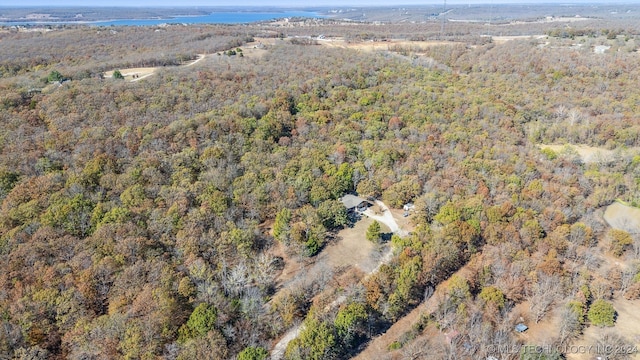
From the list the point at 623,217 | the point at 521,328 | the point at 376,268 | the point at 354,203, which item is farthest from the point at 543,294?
the point at 623,217

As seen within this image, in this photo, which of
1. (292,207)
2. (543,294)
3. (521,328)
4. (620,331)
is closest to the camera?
(620,331)

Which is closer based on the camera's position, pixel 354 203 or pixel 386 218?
pixel 386 218

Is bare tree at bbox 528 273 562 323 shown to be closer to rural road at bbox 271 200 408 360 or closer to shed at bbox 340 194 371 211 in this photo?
rural road at bbox 271 200 408 360

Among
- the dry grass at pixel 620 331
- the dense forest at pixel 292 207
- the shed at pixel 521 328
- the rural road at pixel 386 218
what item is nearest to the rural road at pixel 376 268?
the rural road at pixel 386 218

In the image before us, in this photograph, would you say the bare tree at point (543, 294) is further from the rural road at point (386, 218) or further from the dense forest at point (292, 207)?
the rural road at point (386, 218)

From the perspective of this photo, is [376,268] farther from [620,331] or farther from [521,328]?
[620,331]

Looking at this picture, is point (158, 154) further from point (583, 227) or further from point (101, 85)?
point (583, 227)

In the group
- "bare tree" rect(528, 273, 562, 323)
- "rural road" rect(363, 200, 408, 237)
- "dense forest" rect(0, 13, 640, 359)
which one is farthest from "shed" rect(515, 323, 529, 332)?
"rural road" rect(363, 200, 408, 237)
